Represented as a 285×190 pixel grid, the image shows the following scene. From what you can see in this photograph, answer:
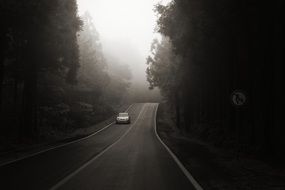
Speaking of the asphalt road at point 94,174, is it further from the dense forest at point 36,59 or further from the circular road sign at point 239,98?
the dense forest at point 36,59

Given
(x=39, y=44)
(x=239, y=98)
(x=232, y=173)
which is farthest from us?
(x=39, y=44)

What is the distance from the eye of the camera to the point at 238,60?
2341 centimetres

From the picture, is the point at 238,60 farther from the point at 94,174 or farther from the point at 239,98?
the point at 94,174

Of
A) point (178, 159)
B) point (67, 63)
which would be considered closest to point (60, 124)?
point (67, 63)

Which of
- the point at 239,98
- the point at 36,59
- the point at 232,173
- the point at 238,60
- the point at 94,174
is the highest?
the point at 36,59

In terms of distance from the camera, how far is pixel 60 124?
44.6 metres

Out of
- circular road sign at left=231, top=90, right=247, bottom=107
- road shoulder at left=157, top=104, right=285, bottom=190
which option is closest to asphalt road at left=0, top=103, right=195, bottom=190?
road shoulder at left=157, top=104, right=285, bottom=190

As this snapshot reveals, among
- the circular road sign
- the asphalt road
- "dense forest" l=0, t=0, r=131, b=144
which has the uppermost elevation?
"dense forest" l=0, t=0, r=131, b=144

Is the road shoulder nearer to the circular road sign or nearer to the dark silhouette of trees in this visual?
the circular road sign

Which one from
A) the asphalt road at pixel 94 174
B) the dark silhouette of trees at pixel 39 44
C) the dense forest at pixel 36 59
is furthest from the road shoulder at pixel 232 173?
the dark silhouette of trees at pixel 39 44

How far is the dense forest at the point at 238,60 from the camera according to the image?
17267 millimetres

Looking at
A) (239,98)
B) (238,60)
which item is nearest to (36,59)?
(238,60)

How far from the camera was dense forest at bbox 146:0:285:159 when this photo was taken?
1727 centimetres

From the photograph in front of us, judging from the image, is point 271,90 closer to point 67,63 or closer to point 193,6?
point 193,6
